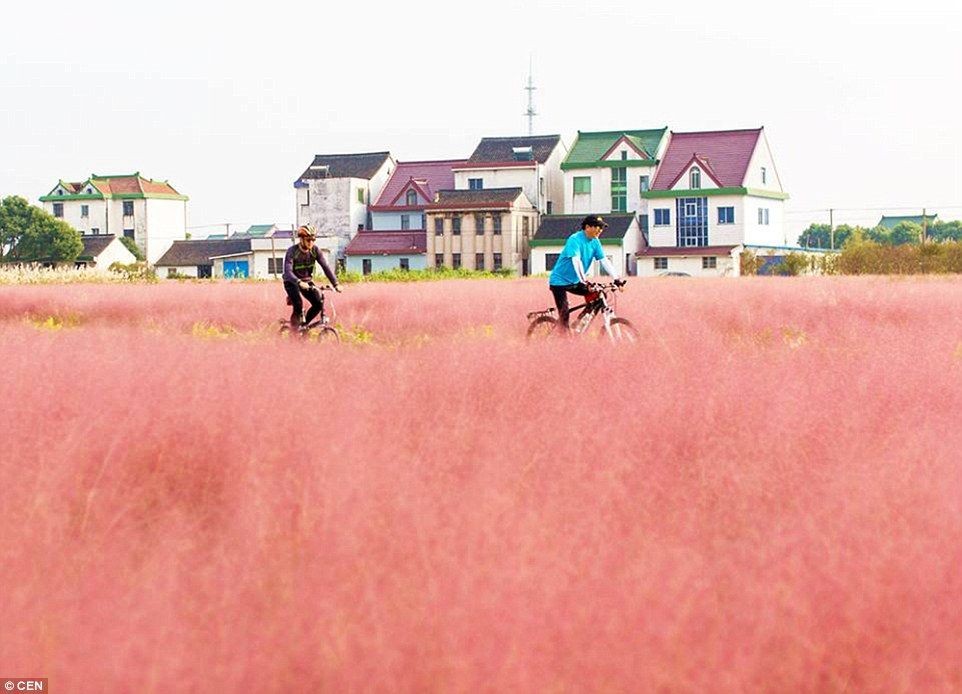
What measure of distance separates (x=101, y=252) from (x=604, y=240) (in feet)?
134

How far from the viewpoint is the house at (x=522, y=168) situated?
77.7 metres

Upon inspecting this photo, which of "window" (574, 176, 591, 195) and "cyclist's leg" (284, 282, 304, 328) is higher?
"window" (574, 176, 591, 195)

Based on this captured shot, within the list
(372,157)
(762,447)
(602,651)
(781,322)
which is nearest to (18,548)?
(602,651)

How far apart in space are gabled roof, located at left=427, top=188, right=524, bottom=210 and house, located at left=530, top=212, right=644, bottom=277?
2368mm

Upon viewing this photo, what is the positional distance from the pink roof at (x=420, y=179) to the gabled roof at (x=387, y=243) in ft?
10.1

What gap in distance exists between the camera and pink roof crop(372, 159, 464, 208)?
83250 mm

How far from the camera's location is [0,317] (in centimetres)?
2545

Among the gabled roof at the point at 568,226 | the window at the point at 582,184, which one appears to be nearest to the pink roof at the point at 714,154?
the gabled roof at the point at 568,226

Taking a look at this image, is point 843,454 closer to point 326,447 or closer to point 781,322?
point 326,447

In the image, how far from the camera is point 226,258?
91688 mm

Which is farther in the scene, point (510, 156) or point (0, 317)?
point (510, 156)

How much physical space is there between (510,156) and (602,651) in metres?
76.2

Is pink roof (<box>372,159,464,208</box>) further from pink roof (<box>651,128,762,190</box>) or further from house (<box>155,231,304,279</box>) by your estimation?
pink roof (<box>651,128,762,190</box>)

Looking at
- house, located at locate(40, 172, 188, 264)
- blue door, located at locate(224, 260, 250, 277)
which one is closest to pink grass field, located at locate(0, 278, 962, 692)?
blue door, located at locate(224, 260, 250, 277)
